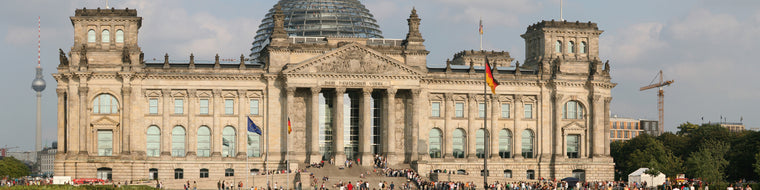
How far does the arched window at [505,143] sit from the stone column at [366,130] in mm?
14582

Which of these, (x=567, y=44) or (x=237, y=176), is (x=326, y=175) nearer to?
(x=237, y=176)

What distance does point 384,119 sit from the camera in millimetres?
103375

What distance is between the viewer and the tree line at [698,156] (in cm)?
9806

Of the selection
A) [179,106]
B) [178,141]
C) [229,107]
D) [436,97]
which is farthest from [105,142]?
[436,97]

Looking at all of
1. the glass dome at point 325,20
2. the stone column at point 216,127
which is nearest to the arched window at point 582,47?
the glass dome at point 325,20

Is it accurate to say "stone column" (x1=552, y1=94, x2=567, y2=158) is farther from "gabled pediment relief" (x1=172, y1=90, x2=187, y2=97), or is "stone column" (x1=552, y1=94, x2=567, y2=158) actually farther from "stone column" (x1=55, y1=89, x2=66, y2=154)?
"stone column" (x1=55, y1=89, x2=66, y2=154)

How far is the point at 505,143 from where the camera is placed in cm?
10856

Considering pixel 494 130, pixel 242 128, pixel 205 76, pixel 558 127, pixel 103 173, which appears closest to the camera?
pixel 103 173

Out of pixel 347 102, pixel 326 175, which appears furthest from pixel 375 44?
pixel 326 175

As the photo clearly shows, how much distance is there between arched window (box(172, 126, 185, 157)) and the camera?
101m

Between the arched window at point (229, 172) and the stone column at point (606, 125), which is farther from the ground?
the stone column at point (606, 125)

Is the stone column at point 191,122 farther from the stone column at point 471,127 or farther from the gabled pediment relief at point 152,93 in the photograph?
the stone column at point 471,127

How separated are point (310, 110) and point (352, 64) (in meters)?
6.21

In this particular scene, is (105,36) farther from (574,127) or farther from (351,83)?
(574,127)
